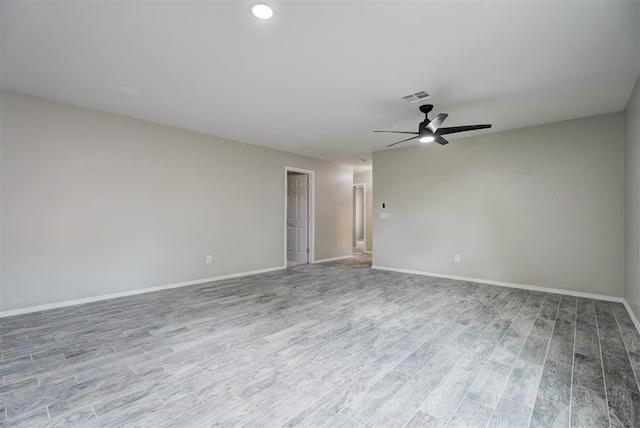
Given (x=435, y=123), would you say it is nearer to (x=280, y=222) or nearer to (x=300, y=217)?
(x=280, y=222)

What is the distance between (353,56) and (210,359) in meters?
2.88

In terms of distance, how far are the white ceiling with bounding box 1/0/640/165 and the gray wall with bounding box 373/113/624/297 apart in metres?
0.61

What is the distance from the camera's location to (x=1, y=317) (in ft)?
10.6

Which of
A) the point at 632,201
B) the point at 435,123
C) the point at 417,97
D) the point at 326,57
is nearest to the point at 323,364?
the point at 326,57

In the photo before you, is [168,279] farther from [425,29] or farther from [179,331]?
[425,29]

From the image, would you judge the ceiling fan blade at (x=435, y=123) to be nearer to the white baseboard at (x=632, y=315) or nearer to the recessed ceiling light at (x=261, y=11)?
the recessed ceiling light at (x=261, y=11)

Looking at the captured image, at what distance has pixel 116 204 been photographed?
160 inches

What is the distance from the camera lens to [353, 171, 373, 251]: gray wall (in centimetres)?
920

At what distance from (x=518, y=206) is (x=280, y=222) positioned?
442 centimetres

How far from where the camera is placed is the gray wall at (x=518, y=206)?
13.2ft

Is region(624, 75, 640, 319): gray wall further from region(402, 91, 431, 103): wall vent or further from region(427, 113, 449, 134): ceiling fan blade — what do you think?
region(402, 91, 431, 103): wall vent

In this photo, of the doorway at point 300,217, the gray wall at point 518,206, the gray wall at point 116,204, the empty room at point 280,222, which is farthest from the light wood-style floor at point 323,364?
the doorway at point 300,217

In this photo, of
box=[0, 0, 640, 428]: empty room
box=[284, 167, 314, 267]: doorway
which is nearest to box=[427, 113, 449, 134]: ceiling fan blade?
box=[0, 0, 640, 428]: empty room

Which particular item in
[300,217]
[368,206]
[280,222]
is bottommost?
[280,222]
